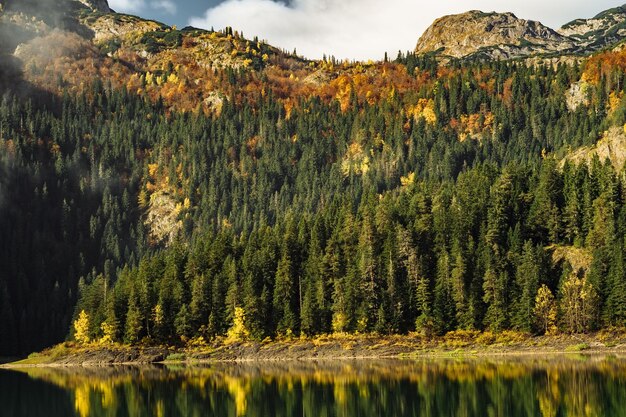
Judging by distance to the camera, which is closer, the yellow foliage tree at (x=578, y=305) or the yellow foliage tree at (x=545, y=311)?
the yellow foliage tree at (x=578, y=305)

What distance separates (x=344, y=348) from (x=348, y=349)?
1027mm

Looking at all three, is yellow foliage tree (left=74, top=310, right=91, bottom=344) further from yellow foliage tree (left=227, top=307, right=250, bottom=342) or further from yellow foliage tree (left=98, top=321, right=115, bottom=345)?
yellow foliage tree (left=227, top=307, right=250, bottom=342)

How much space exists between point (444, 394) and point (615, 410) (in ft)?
56.9

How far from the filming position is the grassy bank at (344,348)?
123 m

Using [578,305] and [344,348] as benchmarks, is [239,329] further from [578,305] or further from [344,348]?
[578,305]

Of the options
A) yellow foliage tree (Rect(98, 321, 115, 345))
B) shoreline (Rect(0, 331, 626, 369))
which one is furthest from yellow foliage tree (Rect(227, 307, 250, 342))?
yellow foliage tree (Rect(98, 321, 115, 345))

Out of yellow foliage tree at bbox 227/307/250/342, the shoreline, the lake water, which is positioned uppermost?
yellow foliage tree at bbox 227/307/250/342

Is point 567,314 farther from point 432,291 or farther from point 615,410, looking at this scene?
point 615,410

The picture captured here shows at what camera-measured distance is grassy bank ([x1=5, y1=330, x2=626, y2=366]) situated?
12294 cm

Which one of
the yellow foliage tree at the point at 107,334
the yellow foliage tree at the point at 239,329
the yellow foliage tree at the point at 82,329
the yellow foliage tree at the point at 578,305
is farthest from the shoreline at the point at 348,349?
the yellow foliage tree at the point at 82,329

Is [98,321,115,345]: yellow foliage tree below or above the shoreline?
above

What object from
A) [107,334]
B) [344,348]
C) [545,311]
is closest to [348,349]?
[344,348]

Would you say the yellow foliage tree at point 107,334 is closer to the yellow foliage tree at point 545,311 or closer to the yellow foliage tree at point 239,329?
the yellow foliage tree at point 239,329

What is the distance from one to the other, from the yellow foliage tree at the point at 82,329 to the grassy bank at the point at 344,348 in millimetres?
2794
